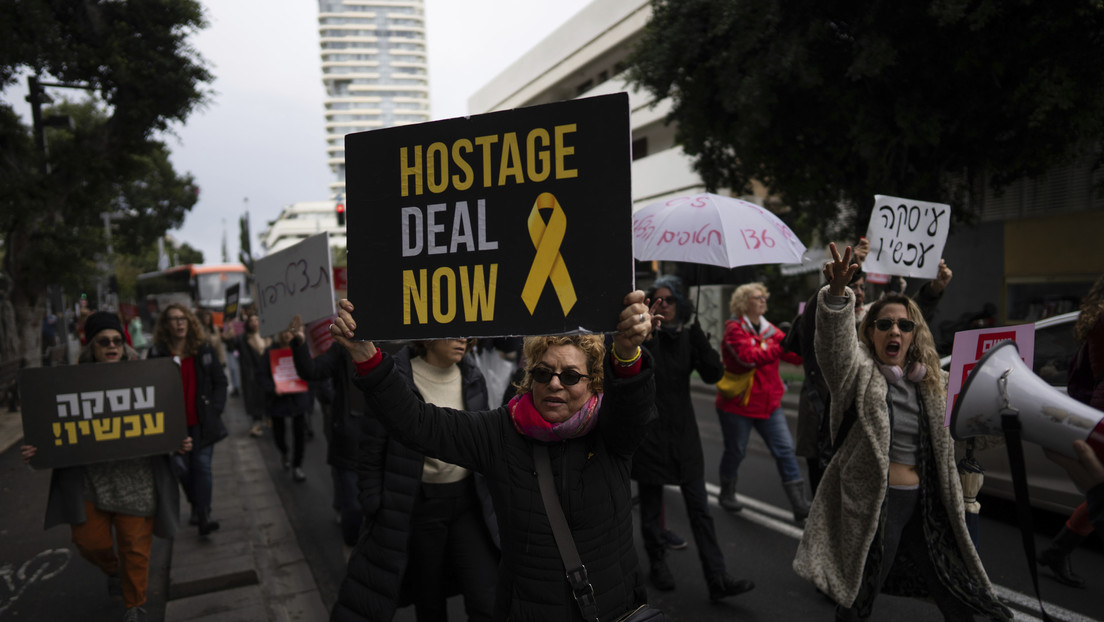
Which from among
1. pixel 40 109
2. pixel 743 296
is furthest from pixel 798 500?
pixel 40 109

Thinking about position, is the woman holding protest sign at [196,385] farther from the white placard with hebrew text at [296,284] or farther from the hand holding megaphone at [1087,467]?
the hand holding megaphone at [1087,467]

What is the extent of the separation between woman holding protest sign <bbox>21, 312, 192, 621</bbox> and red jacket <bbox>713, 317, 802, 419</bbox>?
383cm

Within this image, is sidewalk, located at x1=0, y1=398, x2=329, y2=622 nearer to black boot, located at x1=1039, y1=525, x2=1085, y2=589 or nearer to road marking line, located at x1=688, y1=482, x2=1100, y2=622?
road marking line, located at x1=688, y1=482, x2=1100, y2=622

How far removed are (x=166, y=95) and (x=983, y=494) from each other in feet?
45.0

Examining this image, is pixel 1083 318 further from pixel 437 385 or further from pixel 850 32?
pixel 850 32

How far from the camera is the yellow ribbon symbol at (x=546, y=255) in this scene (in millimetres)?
2066

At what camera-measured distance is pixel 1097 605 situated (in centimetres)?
385

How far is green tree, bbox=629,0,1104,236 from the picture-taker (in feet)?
28.6

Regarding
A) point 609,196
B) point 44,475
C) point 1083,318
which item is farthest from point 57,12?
point 1083,318

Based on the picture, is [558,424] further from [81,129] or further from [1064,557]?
[81,129]

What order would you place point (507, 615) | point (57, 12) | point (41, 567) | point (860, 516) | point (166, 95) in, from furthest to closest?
point (166, 95), point (57, 12), point (41, 567), point (860, 516), point (507, 615)

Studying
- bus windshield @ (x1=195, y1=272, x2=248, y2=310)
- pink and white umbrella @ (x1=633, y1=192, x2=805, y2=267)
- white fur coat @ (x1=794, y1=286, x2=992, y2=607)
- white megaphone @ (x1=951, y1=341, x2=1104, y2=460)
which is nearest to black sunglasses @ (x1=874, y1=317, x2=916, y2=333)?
white fur coat @ (x1=794, y1=286, x2=992, y2=607)

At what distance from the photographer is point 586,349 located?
7.50 ft

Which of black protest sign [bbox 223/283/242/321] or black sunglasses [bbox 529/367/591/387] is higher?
black protest sign [bbox 223/283/242/321]
